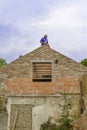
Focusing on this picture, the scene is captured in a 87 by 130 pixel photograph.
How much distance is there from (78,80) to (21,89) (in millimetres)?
3434

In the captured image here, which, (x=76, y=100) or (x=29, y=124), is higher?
(x=76, y=100)

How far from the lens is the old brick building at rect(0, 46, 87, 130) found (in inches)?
886

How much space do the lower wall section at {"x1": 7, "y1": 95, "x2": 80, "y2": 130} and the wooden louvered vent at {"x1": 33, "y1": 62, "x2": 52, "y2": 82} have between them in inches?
48.3

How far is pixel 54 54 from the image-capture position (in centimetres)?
2334

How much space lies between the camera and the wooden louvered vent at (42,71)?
76.5 ft

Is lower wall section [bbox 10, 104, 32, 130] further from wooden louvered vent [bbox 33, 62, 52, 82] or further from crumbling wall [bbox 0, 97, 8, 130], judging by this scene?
wooden louvered vent [bbox 33, 62, 52, 82]

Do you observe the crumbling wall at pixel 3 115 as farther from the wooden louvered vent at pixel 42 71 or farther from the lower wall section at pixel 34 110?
the wooden louvered vent at pixel 42 71

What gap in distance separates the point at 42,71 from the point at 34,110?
2465 mm

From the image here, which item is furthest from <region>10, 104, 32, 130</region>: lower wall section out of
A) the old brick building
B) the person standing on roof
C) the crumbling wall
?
the person standing on roof

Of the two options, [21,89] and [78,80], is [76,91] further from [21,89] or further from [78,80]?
[21,89]

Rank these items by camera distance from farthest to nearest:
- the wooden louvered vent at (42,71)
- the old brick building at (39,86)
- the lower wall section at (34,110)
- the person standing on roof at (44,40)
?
the person standing on roof at (44,40) < the wooden louvered vent at (42,71) < the old brick building at (39,86) < the lower wall section at (34,110)

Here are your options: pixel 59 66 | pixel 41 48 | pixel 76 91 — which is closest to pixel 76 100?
pixel 76 91

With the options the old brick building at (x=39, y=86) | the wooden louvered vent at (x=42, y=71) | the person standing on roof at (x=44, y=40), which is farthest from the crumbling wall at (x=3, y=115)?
the person standing on roof at (x=44, y=40)

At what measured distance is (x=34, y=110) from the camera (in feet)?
74.3
